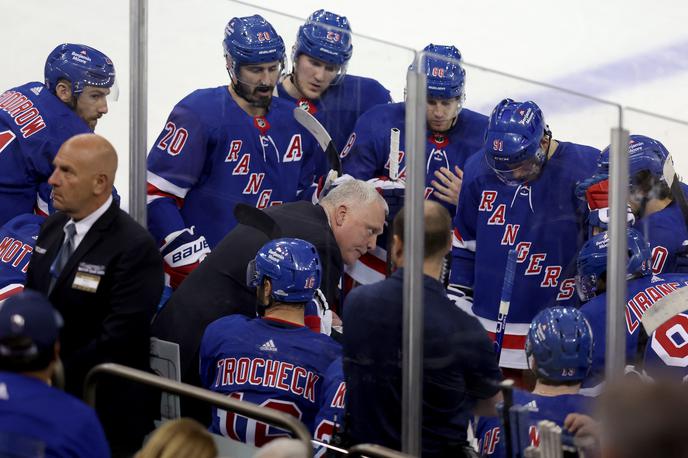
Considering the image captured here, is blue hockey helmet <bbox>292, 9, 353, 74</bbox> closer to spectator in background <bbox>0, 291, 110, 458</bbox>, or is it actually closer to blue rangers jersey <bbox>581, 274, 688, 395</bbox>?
blue rangers jersey <bbox>581, 274, 688, 395</bbox>

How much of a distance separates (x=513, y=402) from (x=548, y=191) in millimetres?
492

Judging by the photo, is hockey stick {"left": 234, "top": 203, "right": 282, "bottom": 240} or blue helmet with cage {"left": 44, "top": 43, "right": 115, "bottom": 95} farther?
blue helmet with cage {"left": 44, "top": 43, "right": 115, "bottom": 95}

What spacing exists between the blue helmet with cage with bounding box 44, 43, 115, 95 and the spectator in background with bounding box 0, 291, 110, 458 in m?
1.49

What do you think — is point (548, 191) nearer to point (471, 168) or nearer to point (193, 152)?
point (471, 168)

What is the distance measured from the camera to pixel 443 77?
9.62 feet

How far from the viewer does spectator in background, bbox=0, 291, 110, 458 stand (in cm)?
228

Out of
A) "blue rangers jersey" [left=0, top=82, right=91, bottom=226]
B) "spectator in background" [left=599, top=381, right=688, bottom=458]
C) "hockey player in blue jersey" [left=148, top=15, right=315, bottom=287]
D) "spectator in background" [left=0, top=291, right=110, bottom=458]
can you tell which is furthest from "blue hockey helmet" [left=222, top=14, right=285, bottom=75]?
"spectator in background" [left=599, top=381, right=688, bottom=458]

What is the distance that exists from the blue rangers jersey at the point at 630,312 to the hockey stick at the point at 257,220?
836 millimetres

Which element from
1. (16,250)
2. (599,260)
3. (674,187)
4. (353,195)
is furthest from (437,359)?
(16,250)

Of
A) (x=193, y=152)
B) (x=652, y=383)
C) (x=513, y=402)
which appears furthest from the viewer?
(x=193, y=152)

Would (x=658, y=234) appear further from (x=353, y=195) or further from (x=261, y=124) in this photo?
(x=261, y=124)

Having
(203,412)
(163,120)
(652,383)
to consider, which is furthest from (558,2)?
(652,383)

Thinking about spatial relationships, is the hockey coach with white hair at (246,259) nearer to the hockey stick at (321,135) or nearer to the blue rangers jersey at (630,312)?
the hockey stick at (321,135)

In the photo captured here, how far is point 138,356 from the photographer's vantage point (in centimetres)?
345
